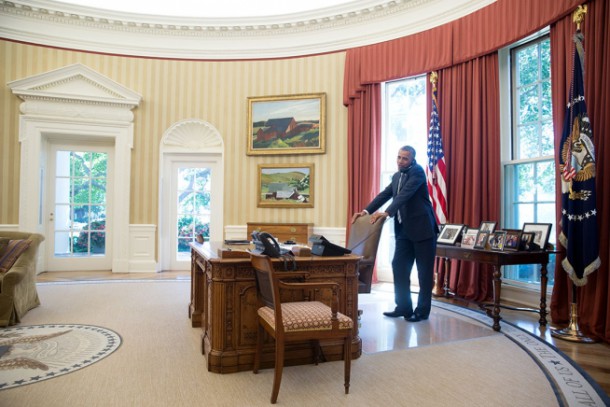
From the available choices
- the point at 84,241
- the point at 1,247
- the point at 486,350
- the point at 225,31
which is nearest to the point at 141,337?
the point at 1,247

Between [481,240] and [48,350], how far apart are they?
166 inches

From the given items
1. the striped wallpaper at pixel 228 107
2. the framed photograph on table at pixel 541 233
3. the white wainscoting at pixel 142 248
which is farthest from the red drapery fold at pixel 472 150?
the white wainscoting at pixel 142 248

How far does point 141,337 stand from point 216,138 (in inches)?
189

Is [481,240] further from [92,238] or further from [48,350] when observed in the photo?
[92,238]

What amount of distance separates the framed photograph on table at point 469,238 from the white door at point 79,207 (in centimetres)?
624

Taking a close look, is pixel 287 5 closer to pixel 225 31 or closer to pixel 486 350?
pixel 225 31

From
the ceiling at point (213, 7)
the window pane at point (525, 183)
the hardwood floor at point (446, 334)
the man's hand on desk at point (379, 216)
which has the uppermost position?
the ceiling at point (213, 7)

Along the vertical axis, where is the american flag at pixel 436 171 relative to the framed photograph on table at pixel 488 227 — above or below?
above

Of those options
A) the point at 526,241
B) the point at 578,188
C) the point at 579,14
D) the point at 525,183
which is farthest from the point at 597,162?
the point at 579,14

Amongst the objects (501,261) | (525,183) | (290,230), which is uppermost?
(525,183)

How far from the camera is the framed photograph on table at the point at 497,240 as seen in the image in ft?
14.2

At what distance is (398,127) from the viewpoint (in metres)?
7.04

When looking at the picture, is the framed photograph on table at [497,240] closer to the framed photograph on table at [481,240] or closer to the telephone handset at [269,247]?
the framed photograph on table at [481,240]

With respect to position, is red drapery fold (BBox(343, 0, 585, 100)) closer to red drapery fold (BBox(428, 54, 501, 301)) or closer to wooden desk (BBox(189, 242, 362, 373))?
red drapery fold (BBox(428, 54, 501, 301))
